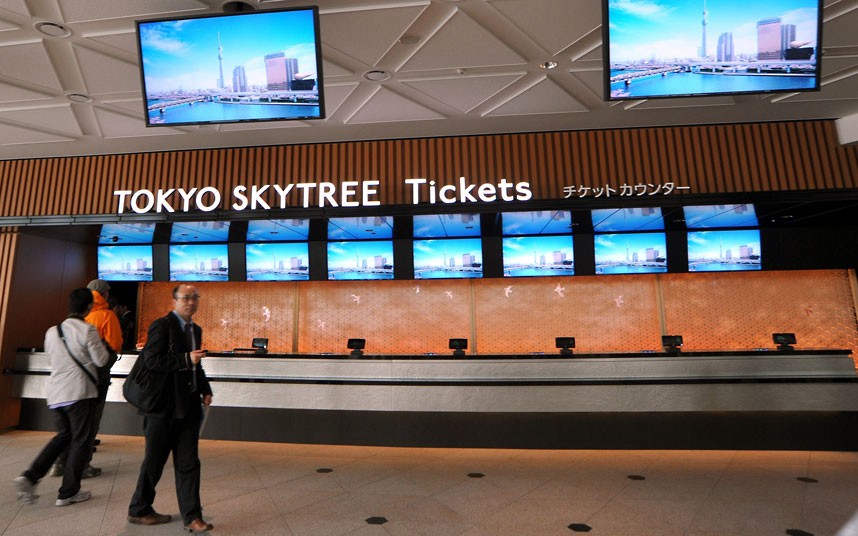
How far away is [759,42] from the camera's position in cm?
300

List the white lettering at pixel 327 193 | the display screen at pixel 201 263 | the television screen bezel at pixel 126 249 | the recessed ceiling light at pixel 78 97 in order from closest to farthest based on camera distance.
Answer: the recessed ceiling light at pixel 78 97 → the white lettering at pixel 327 193 → the display screen at pixel 201 263 → the television screen bezel at pixel 126 249

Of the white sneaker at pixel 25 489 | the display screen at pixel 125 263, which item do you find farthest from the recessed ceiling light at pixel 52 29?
the display screen at pixel 125 263

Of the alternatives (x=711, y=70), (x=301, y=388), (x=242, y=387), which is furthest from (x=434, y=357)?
(x=711, y=70)

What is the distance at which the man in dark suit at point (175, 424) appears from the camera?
3.02m

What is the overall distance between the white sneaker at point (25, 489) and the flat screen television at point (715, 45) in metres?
5.07

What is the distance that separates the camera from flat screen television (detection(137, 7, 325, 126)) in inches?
127

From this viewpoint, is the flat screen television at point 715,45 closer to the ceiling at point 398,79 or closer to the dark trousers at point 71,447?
the ceiling at point 398,79

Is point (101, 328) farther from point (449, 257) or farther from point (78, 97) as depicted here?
point (449, 257)

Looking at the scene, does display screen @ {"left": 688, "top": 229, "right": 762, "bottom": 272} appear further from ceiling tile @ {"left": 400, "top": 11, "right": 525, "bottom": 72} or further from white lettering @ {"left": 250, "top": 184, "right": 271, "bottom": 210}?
white lettering @ {"left": 250, "top": 184, "right": 271, "bottom": 210}

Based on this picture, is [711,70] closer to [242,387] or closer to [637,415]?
[637,415]

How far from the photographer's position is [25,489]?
350 centimetres

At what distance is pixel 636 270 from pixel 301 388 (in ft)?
14.3

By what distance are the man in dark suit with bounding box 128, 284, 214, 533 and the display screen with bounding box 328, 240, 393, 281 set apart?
10.7ft

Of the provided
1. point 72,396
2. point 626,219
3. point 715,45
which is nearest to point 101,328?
point 72,396
